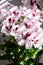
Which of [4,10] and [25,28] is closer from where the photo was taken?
[25,28]

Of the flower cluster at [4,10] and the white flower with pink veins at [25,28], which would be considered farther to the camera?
the flower cluster at [4,10]

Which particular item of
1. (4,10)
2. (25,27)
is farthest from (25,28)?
(4,10)

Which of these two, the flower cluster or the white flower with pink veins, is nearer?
the white flower with pink veins

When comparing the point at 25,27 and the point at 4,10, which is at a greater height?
the point at 4,10

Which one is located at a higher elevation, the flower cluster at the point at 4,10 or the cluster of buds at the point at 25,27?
the flower cluster at the point at 4,10

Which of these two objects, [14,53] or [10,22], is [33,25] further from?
[14,53]

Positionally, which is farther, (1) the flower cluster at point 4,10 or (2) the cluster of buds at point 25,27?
(1) the flower cluster at point 4,10

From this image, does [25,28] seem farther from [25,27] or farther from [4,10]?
[4,10]
